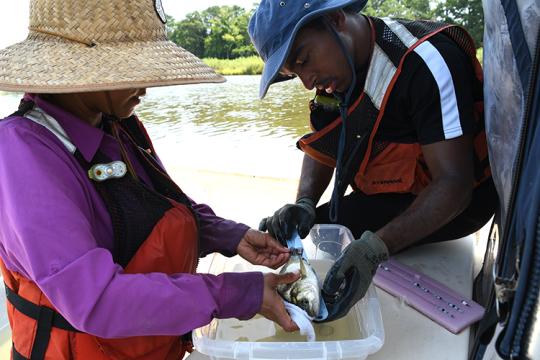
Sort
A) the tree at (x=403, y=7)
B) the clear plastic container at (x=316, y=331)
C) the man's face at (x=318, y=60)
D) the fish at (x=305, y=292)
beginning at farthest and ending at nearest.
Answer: the tree at (x=403, y=7), the man's face at (x=318, y=60), the fish at (x=305, y=292), the clear plastic container at (x=316, y=331)

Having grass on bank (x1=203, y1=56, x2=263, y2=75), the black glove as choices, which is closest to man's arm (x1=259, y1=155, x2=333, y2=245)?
the black glove

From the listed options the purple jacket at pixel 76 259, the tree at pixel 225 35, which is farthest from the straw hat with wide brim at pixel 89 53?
the tree at pixel 225 35

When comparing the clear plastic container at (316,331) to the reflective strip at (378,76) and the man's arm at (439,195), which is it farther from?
the reflective strip at (378,76)

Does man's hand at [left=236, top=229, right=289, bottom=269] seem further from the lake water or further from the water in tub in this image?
the lake water

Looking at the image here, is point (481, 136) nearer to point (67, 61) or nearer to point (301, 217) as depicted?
point (301, 217)

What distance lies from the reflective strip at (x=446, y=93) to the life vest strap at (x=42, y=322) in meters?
1.46

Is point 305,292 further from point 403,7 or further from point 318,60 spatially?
point 403,7

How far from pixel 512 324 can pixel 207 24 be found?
4940 cm

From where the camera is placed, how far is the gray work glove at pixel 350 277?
1599mm

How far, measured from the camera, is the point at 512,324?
3.42 ft

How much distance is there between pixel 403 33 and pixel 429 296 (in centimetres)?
106

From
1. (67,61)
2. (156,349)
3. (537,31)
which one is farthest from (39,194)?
(537,31)

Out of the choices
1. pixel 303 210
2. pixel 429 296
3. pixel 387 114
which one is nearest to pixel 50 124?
pixel 303 210

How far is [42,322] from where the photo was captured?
1.42 metres
